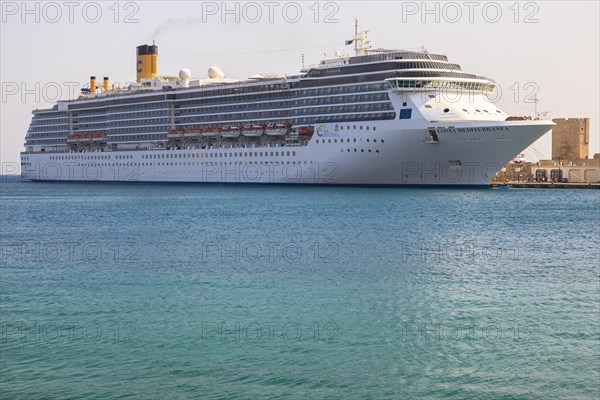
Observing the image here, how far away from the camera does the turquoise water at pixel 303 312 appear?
51.8 feet

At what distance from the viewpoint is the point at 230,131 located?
265 ft

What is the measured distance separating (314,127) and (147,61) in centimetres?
3922

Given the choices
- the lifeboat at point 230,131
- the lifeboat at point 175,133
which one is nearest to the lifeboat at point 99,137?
the lifeboat at point 175,133

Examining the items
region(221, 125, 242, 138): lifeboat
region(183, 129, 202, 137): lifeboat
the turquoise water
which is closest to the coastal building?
region(221, 125, 242, 138): lifeboat

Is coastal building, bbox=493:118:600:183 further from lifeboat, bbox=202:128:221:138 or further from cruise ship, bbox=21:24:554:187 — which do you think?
lifeboat, bbox=202:128:221:138

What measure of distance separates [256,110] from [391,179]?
18.9 meters

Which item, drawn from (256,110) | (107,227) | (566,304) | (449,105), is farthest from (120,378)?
(256,110)

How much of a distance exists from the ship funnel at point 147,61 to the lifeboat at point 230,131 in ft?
80.4

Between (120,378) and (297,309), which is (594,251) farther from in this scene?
(120,378)

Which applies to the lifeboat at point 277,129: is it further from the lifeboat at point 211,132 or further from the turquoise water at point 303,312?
the turquoise water at point 303,312

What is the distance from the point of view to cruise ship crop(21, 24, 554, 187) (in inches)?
2467

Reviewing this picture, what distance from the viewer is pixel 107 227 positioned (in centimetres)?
4481

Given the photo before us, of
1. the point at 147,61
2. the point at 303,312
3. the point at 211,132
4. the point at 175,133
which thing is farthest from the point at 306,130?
→ the point at 303,312

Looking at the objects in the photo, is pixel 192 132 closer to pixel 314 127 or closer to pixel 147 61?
pixel 314 127
